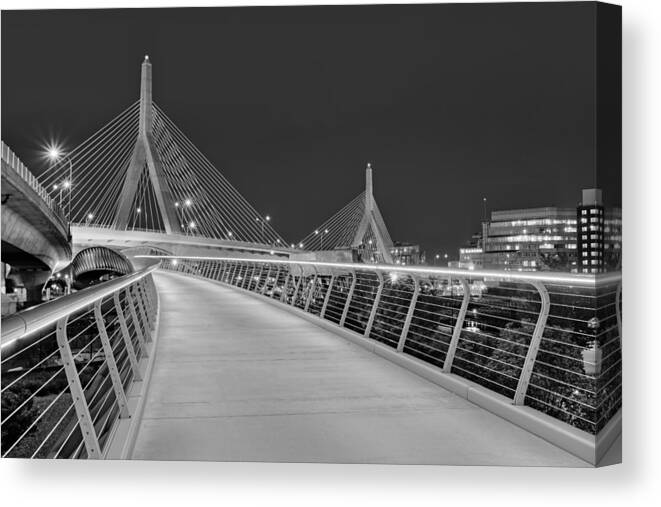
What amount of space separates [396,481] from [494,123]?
4242 mm

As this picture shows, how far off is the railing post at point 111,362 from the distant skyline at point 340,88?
2064 mm

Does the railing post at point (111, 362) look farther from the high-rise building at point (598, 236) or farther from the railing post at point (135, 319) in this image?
the high-rise building at point (598, 236)

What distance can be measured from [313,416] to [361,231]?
3187 cm

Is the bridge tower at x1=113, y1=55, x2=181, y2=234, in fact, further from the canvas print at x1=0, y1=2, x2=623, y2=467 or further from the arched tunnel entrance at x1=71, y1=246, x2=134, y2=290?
A: the canvas print at x1=0, y1=2, x2=623, y2=467

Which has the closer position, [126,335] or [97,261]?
[126,335]

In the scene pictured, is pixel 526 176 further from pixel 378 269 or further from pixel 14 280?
pixel 14 280

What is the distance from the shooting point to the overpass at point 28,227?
16375mm

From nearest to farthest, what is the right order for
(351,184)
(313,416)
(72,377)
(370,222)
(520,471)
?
(72,377)
(520,471)
(313,416)
(351,184)
(370,222)

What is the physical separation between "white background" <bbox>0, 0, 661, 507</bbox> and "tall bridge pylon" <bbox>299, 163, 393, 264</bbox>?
831 inches

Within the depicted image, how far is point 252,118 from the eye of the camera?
6.98 metres

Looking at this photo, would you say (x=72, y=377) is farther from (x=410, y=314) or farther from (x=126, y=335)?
(x=410, y=314)

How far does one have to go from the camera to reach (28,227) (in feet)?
69.0

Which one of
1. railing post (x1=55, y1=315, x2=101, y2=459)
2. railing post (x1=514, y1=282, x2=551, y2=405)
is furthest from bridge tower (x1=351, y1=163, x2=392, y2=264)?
railing post (x1=55, y1=315, x2=101, y2=459)

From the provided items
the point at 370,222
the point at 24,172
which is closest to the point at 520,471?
the point at 24,172
